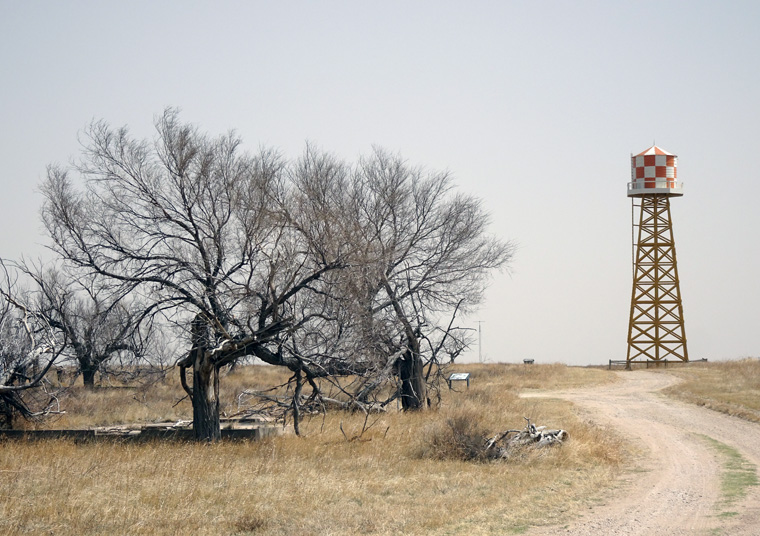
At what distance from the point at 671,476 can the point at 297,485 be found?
6466mm

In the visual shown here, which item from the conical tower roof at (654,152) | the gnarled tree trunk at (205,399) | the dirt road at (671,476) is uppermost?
the conical tower roof at (654,152)

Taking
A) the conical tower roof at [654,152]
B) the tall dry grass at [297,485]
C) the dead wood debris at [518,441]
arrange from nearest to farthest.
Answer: the tall dry grass at [297,485]
the dead wood debris at [518,441]
the conical tower roof at [654,152]

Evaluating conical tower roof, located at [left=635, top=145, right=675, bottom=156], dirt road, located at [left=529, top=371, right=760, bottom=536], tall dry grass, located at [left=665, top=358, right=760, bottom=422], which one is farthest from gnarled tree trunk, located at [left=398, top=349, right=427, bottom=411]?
conical tower roof, located at [left=635, top=145, right=675, bottom=156]

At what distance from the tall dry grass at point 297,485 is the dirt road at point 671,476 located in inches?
21.3

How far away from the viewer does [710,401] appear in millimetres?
25500

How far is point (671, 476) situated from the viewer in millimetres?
13297

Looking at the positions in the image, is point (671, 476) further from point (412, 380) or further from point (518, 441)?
point (412, 380)

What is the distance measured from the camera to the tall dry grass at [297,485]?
9.10 metres

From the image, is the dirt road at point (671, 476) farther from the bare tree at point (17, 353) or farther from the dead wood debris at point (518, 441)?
the bare tree at point (17, 353)

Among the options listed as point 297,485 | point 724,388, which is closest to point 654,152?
point 724,388

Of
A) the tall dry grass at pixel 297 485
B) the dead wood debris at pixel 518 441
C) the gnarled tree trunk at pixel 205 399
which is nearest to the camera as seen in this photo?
the tall dry grass at pixel 297 485

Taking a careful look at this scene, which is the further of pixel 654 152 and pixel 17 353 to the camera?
pixel 654 152

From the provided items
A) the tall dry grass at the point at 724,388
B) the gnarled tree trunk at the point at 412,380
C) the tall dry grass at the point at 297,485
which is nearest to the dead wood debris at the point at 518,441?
the tall dry grass at the point at 297,485

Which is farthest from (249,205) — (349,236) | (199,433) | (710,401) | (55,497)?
(710,401)
